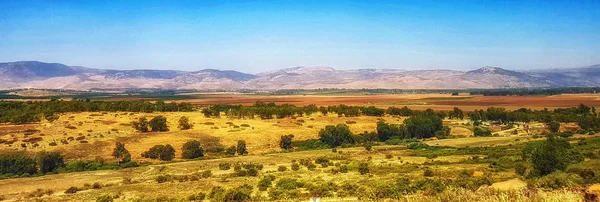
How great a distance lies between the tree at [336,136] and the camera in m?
71.4

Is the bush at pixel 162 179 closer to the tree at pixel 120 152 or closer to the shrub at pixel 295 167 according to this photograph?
the shrub at pixel 295 167

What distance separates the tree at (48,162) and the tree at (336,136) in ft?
126

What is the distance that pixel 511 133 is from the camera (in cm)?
7862

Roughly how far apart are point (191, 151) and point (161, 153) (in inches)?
154

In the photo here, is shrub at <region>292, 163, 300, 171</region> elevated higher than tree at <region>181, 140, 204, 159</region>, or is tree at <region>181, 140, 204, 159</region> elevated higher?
shrub at <region>292, 163, 300, 171</region>

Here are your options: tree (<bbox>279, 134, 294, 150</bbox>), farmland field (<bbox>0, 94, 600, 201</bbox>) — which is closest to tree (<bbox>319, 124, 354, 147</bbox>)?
farmland field (<bbox>0, 94, 600, 201</bbox>)

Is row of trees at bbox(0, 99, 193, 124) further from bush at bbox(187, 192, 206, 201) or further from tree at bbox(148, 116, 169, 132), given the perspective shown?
bush at bbox(187, 192, 206, 201)

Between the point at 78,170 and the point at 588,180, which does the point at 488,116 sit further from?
the point at 78,170

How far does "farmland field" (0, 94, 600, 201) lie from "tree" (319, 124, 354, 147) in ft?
7.45

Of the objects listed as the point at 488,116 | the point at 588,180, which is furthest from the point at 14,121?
the point at 488,116

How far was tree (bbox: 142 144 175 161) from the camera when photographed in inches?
2297

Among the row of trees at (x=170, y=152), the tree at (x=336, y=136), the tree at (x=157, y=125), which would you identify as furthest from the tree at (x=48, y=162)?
the tree at (x=336, y=136)

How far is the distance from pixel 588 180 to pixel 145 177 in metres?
36.6

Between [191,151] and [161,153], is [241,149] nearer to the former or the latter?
[191,151]
